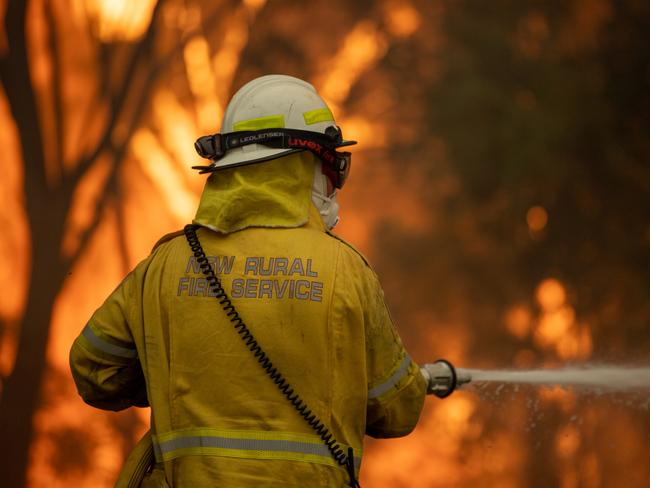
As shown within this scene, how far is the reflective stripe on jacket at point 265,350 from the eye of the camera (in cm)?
232

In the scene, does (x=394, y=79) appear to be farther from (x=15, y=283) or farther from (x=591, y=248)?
(x=15, y=283)

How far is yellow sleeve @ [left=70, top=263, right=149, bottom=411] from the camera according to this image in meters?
2.52

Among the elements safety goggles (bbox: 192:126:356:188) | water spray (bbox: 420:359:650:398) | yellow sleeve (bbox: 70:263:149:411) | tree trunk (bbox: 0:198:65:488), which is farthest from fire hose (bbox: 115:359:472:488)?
tree trunk (bbox: 0:198:65:488)

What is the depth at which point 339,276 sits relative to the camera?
2375 mm

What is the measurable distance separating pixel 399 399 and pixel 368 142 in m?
3.02

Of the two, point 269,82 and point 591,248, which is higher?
point 269,82

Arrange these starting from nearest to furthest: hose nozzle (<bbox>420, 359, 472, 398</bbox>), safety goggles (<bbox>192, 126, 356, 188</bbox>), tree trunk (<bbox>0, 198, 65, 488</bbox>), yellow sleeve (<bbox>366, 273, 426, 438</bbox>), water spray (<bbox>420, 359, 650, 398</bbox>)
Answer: yellow sleeve (<bbox>366, 273, 426, 438</bbox>), safety goggles (<bbox>192, 126, 356, 188</bbox>), hose nozzle (<bbox>420, 359, 472, 398</bbox>), water spray (<bbox>420, 359, 650, 398</bbox>), tree trunk (<bbox>0, 198, 65, 488</bbox>)

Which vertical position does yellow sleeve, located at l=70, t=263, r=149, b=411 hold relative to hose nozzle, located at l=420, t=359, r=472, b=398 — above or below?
above

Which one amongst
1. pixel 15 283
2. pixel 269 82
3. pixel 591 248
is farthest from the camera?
pixel 591 248

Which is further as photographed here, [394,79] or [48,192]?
[394,79]

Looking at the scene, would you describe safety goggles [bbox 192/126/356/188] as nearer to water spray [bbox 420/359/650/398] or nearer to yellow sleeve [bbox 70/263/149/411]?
yellow sleeve [bbox 70/263/149/411]

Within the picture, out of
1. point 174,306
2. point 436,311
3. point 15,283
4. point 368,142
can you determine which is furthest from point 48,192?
point 174,306

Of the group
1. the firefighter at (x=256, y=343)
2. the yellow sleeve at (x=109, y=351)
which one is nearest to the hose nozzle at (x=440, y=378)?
the firefighter at (x=256, y=343)

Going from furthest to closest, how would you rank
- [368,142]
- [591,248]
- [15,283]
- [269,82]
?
[591,248]
[368,142]
[15,283]
[269,82]
